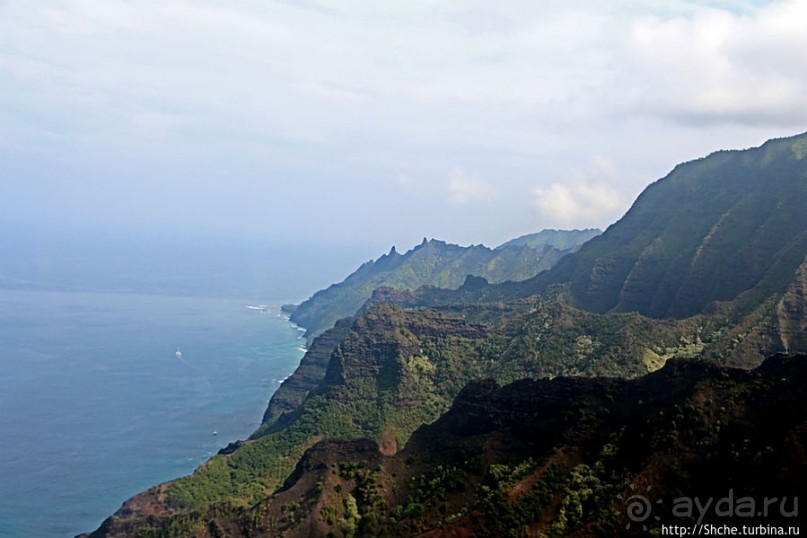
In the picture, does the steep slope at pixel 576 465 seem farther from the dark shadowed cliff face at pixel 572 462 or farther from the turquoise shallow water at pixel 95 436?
the turquoise shallow water at pixel 95 436

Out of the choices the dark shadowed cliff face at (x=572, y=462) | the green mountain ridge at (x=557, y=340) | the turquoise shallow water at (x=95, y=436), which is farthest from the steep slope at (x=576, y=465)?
the turquoise shallow water at (x=95, y=436)

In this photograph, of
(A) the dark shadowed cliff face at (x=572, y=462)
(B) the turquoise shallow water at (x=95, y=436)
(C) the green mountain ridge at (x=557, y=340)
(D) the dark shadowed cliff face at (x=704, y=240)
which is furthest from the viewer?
(D) the dark shadowed cliff face at (x=704, y=240)

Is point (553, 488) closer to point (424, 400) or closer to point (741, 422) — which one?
point (741, 422)

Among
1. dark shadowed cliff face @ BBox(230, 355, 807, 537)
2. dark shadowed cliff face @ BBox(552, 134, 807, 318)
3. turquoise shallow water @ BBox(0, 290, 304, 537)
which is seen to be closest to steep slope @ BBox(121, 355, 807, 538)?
dark shadowed cliff face @ BBox(230, 355, 807, 537)

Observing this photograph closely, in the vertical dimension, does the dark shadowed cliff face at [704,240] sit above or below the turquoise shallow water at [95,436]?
above

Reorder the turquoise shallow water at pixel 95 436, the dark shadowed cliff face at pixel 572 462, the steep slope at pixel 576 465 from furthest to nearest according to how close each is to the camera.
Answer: the turquoise shallow water at pixel 95 436 → the dark shadowed cliff face at pixel 572 462 → the steep slope at pixel 576 465

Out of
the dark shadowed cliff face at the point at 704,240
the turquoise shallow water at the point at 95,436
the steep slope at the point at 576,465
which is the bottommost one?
the turquoise shallow water at the point at 95,436

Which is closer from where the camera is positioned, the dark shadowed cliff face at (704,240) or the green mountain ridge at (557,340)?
→ the green mountain ridge at (557,340)

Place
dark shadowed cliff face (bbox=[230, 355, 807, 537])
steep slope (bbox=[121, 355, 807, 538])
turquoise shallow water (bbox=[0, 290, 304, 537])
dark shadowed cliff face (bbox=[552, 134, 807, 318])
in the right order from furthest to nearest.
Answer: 1. dark shadowed cliff face (bbox=[552, 134, 807, 318])
2. turquoise shallow water (bbox=[0, 290, 304, 537])
3. dark shadowed cliff face (bbox=[230, 355, 807, 537])
4. steep slope (bbox=[121, 355, 807, 538])

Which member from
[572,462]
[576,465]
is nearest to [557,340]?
[572,462]

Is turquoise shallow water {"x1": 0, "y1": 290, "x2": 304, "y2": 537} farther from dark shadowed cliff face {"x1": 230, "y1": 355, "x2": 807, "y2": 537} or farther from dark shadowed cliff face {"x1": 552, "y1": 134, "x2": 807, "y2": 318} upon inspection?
dark shadowed cliff face {"x1": 552, "y1": 134, "x2": 807, "y2": 318}
